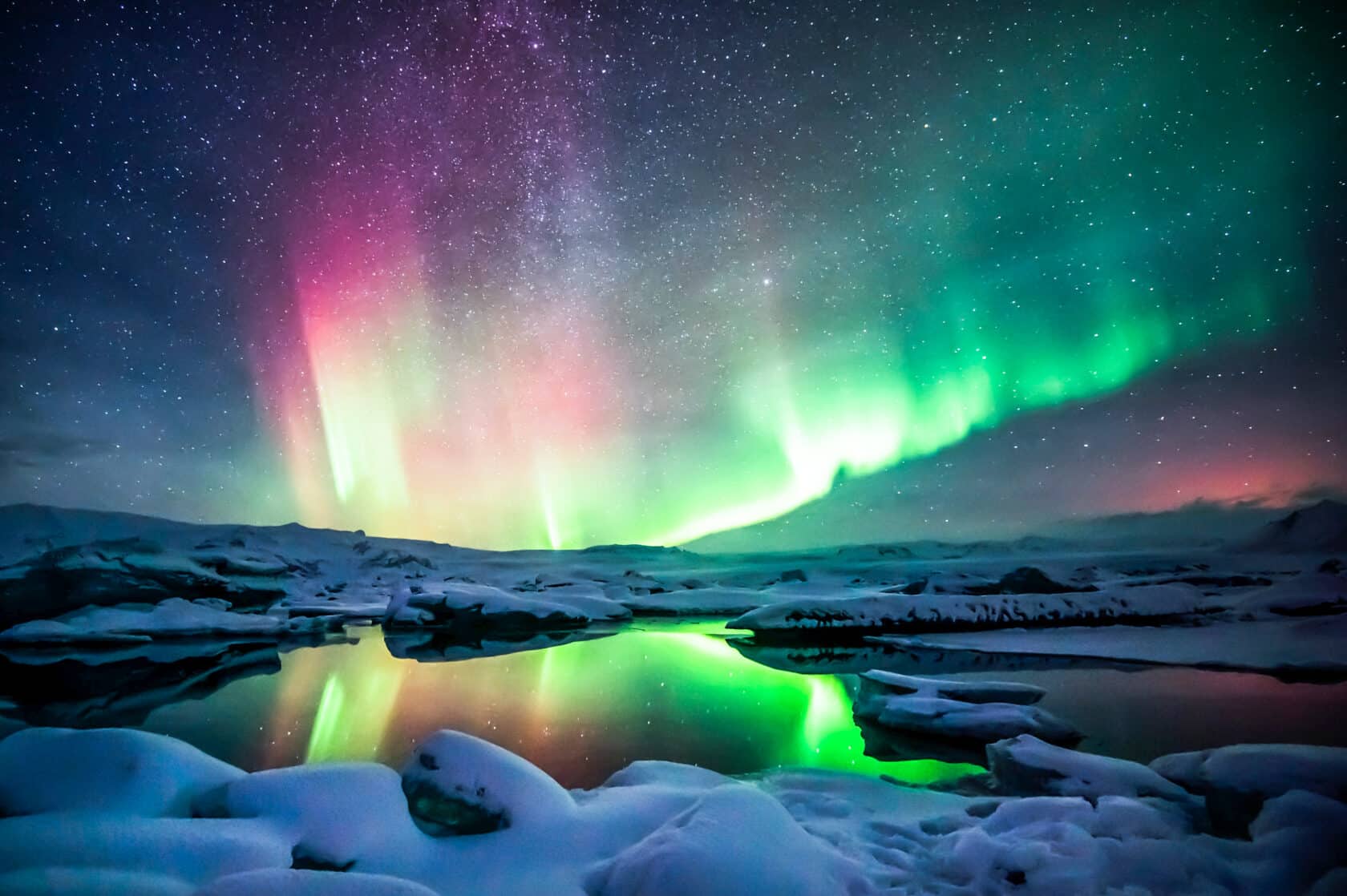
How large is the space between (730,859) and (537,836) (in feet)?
4.34

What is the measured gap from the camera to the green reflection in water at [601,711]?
7.32m

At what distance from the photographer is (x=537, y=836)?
393cm

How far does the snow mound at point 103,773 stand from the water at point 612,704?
3062 millimetres

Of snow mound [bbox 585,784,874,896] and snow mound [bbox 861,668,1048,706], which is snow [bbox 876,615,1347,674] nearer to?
snow mound [bbox 861,668,1048,706]

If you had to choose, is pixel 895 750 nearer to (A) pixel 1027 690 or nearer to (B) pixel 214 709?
(A) pixel 1027 690

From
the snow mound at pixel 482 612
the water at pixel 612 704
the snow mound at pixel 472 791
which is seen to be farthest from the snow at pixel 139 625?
the snow mound at pixel 472 791

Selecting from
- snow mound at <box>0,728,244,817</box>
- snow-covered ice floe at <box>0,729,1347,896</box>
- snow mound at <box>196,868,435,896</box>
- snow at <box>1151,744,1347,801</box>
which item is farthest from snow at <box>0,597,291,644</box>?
snow at <box>1151,744,1347,801</box>

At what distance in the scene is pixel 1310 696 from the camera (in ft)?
31.4

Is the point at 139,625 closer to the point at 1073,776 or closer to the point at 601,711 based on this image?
the point at 601,711

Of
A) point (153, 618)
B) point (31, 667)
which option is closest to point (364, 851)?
point (31, 667)

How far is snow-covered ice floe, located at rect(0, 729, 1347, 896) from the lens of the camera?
3.25m

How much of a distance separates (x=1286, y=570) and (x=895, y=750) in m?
37.8

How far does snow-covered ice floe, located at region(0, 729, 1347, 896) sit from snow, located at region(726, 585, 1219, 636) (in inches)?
666

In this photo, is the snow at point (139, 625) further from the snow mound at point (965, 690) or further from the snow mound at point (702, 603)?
the snow mound at point (965, 690)
